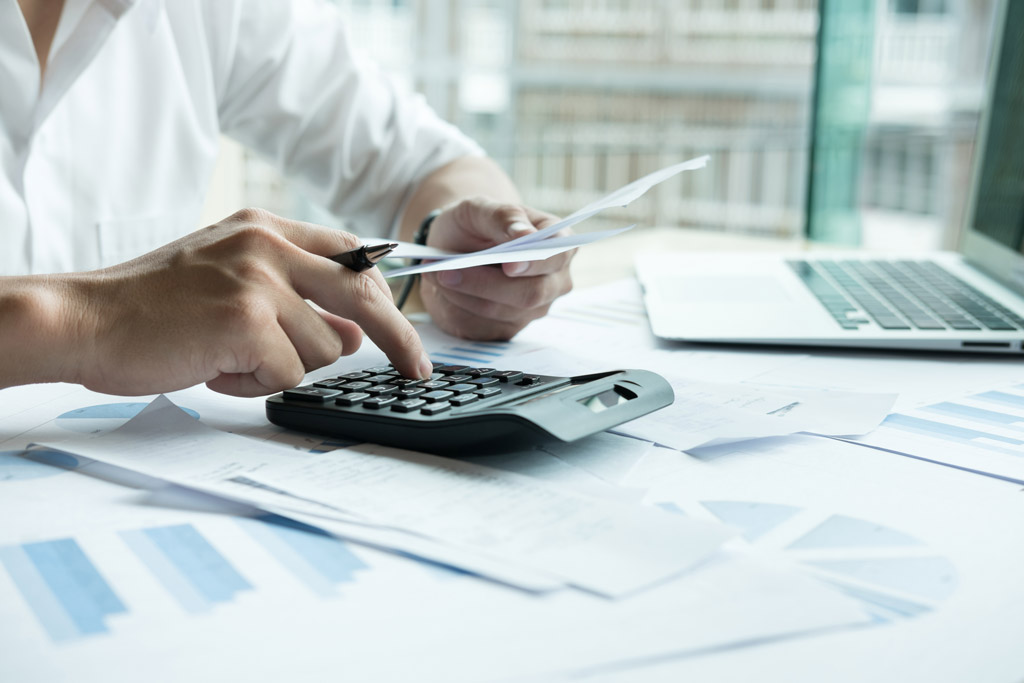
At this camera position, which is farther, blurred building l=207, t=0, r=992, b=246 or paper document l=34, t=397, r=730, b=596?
blurred building l=207, t=0, r=992, b=246

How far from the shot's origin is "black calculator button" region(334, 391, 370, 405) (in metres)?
0.46

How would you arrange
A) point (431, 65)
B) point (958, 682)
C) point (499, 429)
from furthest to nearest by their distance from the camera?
point (431, 65), point (499, 429), point (958, 682)

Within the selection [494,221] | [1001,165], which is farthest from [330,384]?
[1001,165]

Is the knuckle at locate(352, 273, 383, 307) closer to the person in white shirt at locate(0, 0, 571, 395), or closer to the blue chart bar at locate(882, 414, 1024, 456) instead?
the person in white shirt at locate(0, 0, 571, 395)

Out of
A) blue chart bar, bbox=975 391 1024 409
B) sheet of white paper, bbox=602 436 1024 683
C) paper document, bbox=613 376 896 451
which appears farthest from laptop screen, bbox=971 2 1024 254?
sheet of white paper, bbox=602 436 1024 683

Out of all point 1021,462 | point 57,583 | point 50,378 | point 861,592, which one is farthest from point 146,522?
point 1021,462

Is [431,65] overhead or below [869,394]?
overhead

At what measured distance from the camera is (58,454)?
0.42m

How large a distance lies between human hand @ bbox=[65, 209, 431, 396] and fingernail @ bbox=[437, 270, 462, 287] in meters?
0.19

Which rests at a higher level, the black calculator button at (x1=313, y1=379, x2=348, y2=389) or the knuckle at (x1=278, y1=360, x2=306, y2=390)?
the knuckle at (x1=278, y1=360, x2=306, y2=390)

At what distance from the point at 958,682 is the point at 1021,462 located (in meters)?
0.23

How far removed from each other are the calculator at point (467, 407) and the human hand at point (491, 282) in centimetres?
18

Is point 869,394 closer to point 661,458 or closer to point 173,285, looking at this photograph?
point 661,458

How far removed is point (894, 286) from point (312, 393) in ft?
1.97
